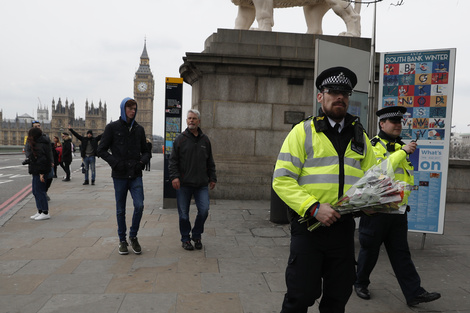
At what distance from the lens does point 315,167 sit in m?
2.29

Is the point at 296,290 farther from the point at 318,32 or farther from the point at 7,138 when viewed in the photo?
the point at 7,138

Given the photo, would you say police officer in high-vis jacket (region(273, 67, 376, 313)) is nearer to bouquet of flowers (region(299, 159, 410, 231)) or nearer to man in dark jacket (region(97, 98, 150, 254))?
bouquet of flowers (region(299, 159, 410, 231))

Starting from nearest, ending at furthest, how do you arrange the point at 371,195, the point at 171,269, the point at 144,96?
the point at 371,195, the point at 171,269, the point at 144,96

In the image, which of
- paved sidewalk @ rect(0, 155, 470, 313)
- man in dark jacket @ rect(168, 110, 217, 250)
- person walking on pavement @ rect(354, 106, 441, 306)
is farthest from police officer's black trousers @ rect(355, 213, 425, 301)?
man in dark jacket @ rect(168, 110, 217, 250)

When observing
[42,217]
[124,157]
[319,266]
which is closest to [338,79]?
[319,266]

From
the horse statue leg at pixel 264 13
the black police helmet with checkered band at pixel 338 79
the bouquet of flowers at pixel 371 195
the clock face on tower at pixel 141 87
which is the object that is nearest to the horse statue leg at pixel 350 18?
the horse statue leg at pixel 264 13

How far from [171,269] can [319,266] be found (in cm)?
A: 233

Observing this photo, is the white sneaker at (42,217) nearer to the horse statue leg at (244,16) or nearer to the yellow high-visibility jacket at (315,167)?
the yellow high-visibility jacket at (315,167)

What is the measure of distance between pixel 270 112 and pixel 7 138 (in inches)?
5862

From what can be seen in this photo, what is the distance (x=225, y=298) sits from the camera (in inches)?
134

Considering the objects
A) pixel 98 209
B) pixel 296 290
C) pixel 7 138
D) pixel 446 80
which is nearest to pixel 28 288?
pixel 296 290

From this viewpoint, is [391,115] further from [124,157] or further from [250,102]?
[250,102]

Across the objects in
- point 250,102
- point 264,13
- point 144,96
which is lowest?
point 250,102

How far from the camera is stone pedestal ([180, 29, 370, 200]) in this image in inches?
349
